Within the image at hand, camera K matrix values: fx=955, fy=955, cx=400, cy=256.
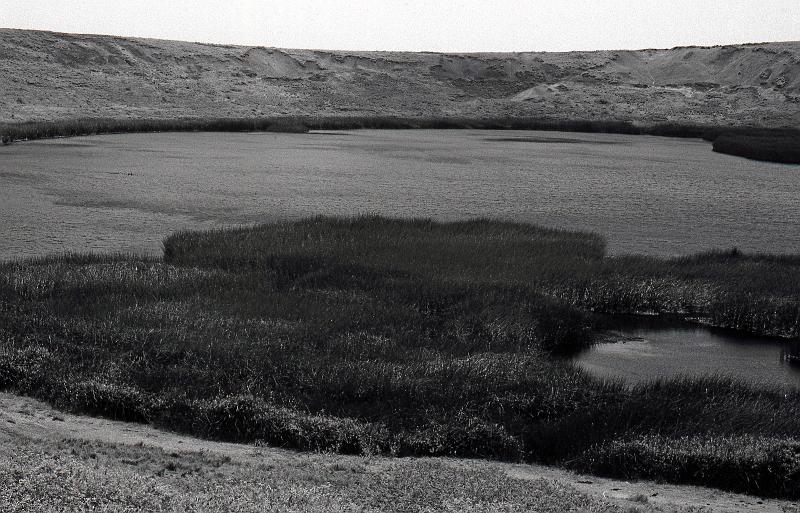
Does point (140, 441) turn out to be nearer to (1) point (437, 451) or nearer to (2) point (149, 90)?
(1) point (437, 451)

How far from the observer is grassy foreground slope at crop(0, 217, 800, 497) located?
27.7 feet

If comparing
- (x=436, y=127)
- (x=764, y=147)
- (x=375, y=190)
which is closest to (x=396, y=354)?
(x=375, y=190)

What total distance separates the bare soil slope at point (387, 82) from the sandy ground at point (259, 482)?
5115cm

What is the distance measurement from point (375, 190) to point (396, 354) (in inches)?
749

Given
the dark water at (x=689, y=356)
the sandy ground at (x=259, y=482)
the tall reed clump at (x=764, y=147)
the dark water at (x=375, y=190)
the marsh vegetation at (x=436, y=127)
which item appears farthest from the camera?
the marsh vegetation at (x=436, y=127)

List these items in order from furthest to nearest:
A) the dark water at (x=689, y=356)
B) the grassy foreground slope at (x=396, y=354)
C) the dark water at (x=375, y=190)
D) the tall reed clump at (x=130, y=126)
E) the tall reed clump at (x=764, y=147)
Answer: the tall reed clump at (x=764, y=147) < the tall reed clump at (x=130, y=126) < the dark water at (x=375, y=190) < the dark water at (x=689, y=356) < the grassy foreground slope at (x=396, y=354)

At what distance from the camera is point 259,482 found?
662cm

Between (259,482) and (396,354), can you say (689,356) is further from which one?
(259,482)

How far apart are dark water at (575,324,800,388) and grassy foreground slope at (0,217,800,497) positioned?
1.72 ft

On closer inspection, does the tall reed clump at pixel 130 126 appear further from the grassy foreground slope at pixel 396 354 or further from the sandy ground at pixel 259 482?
the sandy ground at pixel 259 482

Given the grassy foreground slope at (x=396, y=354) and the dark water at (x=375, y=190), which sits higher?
the grassy foreground slope at (x=396, y=354)

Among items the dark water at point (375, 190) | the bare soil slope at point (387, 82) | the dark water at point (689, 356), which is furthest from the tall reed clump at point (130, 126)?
the dark water at point (689, 356)

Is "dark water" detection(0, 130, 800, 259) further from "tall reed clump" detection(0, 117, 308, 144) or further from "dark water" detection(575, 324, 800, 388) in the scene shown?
"dark water" detection(575, 324, 800, 388)

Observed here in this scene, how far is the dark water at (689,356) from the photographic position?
11.5m
